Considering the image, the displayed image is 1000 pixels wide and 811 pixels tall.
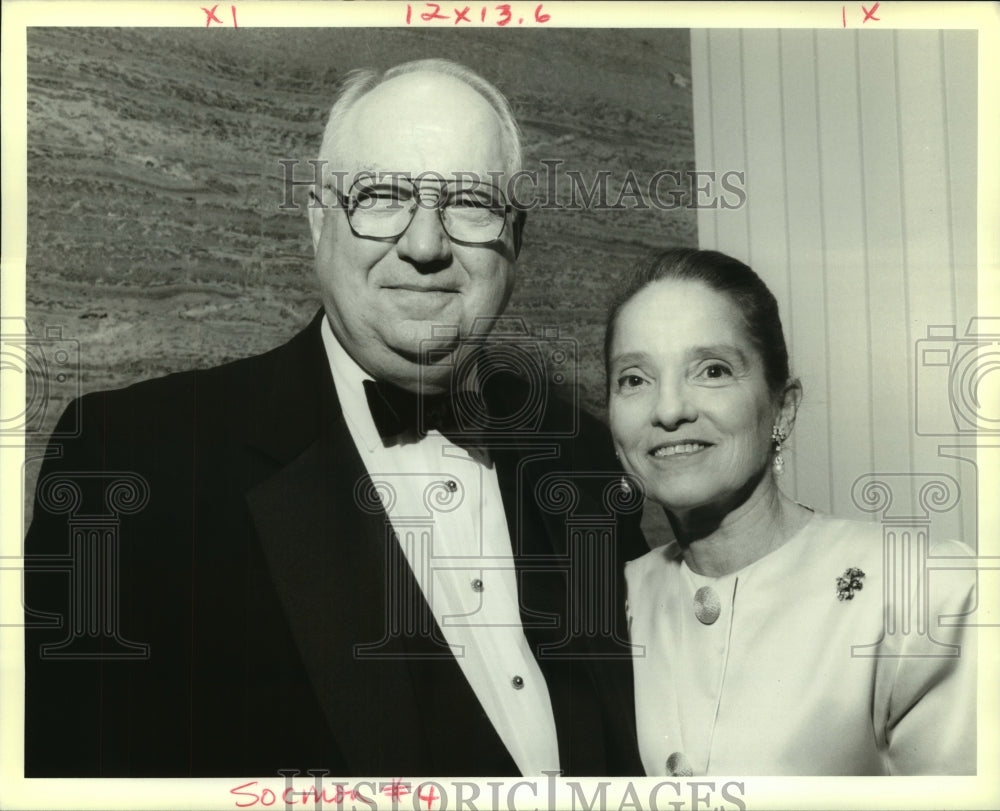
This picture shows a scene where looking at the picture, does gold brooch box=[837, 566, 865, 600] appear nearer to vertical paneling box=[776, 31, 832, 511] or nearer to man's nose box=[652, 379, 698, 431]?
vertical paneling box=[776, 31, 832, 511]

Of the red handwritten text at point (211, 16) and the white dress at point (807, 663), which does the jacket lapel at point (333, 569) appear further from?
the red handwritten text at point (211, 16)

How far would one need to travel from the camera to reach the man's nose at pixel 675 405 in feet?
12.7

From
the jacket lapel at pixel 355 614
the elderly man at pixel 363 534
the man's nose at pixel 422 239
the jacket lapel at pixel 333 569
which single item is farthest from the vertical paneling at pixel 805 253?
the jacket lapel at pixel 333 569

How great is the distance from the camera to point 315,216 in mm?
3986

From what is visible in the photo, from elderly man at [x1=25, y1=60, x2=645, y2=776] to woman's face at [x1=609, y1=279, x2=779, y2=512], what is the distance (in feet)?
0.55

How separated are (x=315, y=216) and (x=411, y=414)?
75 centimetres

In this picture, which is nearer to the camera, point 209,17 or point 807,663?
point 807,663

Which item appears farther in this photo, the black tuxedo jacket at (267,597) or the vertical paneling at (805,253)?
the vertical paneling at (805,253)

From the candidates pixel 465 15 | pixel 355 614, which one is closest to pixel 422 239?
pixel 465 15

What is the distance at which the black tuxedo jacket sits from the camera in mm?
3881

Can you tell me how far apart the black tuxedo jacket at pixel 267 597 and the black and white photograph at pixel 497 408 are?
1 cm

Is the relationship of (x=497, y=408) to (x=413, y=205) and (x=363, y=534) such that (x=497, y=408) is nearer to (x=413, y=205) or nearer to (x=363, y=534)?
(x=363, y=534)

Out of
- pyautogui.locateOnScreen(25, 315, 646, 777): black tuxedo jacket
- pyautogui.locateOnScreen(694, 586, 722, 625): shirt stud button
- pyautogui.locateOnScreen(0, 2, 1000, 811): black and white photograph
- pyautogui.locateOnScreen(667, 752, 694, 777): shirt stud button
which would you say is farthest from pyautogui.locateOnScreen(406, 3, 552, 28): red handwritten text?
pyautogui.locateOnScreen(667, 752, 694, 777): shirt stud button

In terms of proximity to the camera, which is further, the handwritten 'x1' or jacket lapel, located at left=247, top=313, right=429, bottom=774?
the handwritten 'x1'
